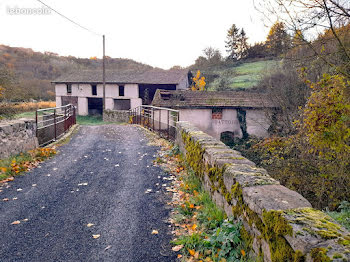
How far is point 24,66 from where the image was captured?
188ft

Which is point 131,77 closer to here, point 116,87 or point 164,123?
point 116,87

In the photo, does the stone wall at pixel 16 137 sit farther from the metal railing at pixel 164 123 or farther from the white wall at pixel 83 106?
the white wall at pixel 83 106

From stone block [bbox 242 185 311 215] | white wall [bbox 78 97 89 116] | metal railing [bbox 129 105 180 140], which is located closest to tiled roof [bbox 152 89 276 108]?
metal railing [bbox 129 105 180 140]

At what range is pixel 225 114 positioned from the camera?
22.0 metres

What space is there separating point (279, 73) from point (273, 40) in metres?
14.5

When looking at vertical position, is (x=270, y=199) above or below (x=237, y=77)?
below

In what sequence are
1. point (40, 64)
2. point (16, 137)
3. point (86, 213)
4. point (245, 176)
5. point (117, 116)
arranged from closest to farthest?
point (245, 176), point (86, 213), point (16, 137), point (117, 116), point (40, 64)

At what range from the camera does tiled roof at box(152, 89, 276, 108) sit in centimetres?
2155

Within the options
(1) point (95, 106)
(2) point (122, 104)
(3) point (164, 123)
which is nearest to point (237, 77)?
(2) point (122, 104)

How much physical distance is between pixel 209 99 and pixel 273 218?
68.7ft

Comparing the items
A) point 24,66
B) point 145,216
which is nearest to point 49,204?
point 145,216

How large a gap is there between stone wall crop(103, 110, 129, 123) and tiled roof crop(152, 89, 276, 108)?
3478mm

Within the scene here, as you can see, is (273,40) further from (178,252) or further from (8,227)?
(8,227)

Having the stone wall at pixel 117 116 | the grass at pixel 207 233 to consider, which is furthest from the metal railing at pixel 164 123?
the stone wall at pixel 117 116
